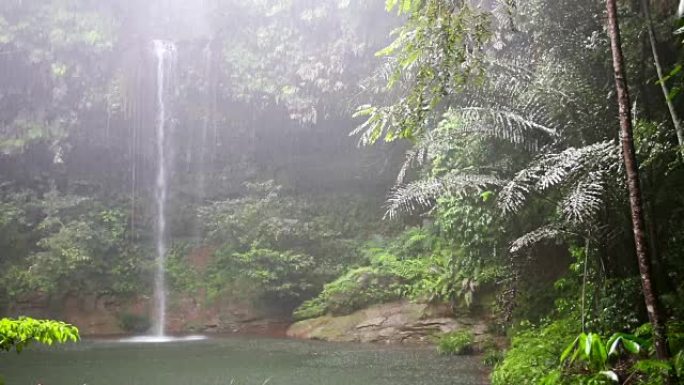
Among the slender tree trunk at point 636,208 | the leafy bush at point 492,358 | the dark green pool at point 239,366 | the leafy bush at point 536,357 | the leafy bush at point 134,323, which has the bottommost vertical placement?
the leafy bush at point 134,323

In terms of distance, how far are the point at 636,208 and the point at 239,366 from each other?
5.56m

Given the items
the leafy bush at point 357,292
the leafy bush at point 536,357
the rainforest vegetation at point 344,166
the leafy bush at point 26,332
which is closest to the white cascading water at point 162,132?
the rainforest vegetation at point 344,166

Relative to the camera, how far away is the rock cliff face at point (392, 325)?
8.99 meters

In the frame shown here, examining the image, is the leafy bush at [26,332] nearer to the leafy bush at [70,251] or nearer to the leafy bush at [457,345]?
the leafy bush at [457,345]

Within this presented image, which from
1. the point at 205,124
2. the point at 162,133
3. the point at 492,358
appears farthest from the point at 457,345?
the point at 162,133

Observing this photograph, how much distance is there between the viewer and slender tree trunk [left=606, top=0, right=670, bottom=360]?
8.25 ft

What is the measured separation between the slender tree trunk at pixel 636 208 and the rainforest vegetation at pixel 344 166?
0.01 meters

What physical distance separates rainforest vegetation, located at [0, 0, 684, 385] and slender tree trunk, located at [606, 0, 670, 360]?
0.01 m

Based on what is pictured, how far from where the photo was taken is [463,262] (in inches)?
314

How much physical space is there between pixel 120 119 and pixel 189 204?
3084mm

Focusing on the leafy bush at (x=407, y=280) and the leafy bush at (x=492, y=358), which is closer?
the leafy bush at (x=492, y=358)

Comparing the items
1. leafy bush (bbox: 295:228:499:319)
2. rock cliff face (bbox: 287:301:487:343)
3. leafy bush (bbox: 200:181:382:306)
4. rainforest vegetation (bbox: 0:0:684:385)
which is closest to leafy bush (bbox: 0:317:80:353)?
rainforest vegetation (bbox: 0:0:684:385)

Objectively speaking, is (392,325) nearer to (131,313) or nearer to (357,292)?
(357,292)

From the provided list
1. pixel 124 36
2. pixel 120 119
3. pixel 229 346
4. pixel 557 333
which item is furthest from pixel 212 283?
pixel 557 333
